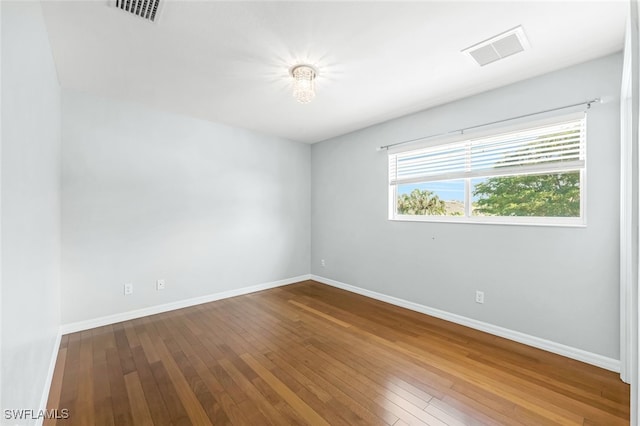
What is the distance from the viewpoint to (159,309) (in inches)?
134

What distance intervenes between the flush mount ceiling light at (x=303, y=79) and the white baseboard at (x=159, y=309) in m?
2.93

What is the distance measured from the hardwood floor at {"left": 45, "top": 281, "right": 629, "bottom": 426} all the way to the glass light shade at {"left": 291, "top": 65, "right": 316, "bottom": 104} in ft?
7.60

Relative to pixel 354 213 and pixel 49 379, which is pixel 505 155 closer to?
pixel 354 213

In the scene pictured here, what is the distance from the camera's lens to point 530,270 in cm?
→ 256

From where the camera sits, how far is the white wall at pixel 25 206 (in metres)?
1.12

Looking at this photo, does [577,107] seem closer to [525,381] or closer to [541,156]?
[541,156]

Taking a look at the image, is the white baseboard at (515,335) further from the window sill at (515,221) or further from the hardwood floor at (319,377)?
the window sill at (515,221)

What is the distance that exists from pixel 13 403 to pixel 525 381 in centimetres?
297

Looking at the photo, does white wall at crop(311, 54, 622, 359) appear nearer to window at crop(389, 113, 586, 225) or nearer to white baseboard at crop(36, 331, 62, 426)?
window at crop(389, 113, 586, 225)

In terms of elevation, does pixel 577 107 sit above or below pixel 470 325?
above

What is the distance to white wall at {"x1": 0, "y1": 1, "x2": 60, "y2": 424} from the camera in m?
1.12

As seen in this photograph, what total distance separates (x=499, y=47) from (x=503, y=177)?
1264 millimetres

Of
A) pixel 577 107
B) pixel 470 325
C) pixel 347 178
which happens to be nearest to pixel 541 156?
pixel 577 107

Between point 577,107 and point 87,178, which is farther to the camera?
point 87,178
